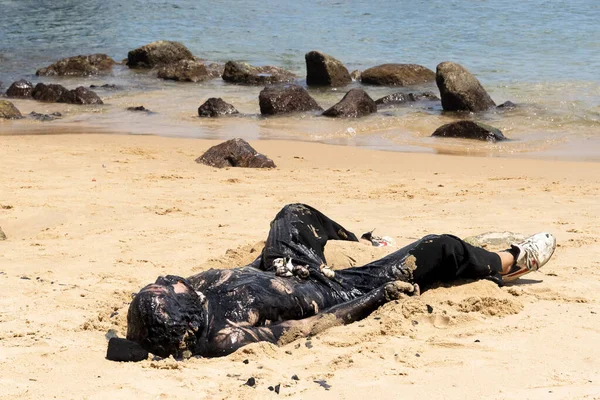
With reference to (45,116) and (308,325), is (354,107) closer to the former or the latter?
(45,116)

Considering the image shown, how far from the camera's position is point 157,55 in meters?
22.2

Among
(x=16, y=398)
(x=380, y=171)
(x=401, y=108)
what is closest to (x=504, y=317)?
(x=16, y=398)

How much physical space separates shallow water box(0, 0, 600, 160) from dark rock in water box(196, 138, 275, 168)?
2427mm

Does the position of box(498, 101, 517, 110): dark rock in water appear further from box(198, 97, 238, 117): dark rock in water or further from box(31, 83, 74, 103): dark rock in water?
box(31, 83, 74, 103): dark rock in water

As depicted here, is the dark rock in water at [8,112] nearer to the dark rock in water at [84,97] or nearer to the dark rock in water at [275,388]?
the dark rock in water at [84,97]

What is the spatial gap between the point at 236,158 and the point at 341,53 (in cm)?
1414

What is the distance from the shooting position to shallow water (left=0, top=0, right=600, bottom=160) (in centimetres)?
1328

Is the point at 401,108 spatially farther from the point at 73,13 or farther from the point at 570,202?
the point at 73,13

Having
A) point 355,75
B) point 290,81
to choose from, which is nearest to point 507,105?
point 355,75

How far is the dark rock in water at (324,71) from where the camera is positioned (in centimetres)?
1850

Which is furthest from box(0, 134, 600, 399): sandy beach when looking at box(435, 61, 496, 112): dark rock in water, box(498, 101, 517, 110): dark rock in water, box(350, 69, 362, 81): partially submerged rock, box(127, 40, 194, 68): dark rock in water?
box(127, 40, 194, 68): dark rock in water

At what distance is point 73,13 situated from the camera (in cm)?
3528

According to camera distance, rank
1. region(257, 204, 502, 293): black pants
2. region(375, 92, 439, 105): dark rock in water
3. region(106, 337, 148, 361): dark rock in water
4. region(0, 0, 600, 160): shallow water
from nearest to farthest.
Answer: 1. region(106, 337, 148, 361): dark rock in water
2. region(257, 204, 502, 293): black pants
3. region(0, 0, 600, 160): shallow water
4. region(375, 92, 439, 105): dark rock in water

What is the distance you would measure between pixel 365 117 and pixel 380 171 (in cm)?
464
